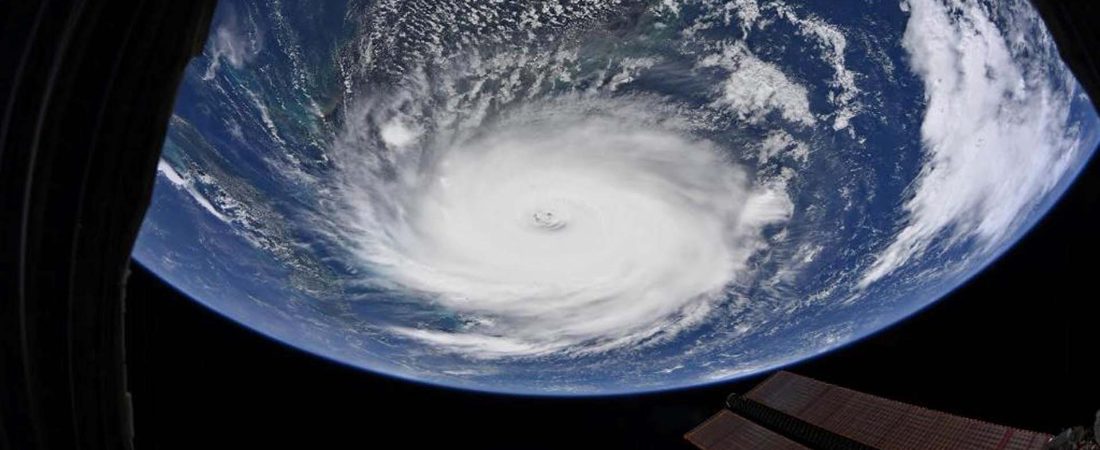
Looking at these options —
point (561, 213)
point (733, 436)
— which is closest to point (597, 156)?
point (561, 213)

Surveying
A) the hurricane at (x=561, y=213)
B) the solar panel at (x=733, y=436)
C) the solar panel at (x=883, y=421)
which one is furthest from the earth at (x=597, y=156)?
the solar panel at (x=733, y=436)

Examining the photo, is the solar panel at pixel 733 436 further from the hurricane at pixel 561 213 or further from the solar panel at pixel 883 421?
the hurricane at pixel 561 213

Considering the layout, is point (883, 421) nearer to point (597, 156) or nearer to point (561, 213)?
point (561, 213)

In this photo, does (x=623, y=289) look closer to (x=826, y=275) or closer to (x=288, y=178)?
(x=826, y=275)

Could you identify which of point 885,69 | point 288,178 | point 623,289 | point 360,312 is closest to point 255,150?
point 288,178

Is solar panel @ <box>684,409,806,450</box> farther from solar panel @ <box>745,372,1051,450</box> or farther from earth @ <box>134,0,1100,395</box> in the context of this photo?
earth @ <box>134,0,1100,395</box>

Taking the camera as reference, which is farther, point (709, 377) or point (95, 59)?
point (709, 377)

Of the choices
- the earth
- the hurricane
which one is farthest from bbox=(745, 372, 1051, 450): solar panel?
the hurricane

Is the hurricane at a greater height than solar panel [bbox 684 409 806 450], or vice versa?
the hurricane
